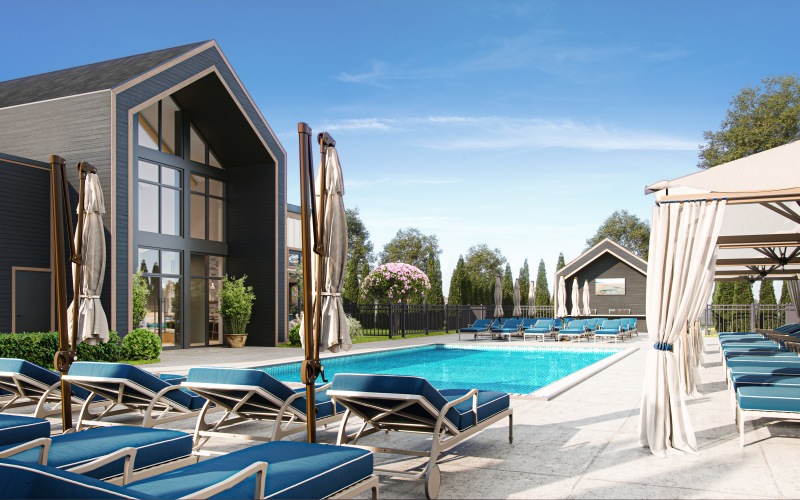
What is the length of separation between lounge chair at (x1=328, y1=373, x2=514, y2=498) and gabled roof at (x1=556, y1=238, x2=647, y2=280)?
951 inches

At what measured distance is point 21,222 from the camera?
48.1ft

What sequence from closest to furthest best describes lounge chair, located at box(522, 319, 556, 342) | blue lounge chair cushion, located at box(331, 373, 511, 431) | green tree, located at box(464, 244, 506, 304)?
blue lounge chair cushion, located at box(331, 373, 511, 431)
lounge chair, located at box(522, 319, 556, 342)
green tree, located at box(464, 244, 506, 304)

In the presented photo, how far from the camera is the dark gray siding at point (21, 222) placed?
558 inches

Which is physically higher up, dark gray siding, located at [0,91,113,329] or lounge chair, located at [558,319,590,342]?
dark gray siding, located at [0,91,113,329]

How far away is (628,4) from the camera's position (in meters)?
21.3

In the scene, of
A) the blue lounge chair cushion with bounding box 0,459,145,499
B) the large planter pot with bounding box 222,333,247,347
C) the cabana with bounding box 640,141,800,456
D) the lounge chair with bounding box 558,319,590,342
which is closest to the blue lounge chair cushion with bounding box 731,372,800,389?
the cabana with bounding box 640,141,800,456

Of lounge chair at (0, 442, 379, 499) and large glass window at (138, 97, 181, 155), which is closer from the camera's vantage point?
lounge chair at (0, 442, 379, 499)

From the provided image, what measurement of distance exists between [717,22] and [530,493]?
26.9 meters

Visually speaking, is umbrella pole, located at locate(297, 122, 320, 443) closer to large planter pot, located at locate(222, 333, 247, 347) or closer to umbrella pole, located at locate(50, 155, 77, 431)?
umbrella pole, located at locate(50, 155, 77, 431)

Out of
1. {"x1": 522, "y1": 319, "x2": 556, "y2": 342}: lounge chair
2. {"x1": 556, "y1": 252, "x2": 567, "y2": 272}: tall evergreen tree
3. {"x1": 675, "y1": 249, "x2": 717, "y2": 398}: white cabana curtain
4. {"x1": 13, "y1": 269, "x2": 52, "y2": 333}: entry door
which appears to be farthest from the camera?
{"x1": 556, "y1": 252, "x2": 567, "y2": 272}: tall evergreen tree

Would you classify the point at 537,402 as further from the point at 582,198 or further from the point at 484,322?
the point at 582,198

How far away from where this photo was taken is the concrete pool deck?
178 inches

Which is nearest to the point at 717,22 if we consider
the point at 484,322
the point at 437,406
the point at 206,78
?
the point at 484,322

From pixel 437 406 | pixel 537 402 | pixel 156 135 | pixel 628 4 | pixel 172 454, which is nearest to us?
pixel 172 454
